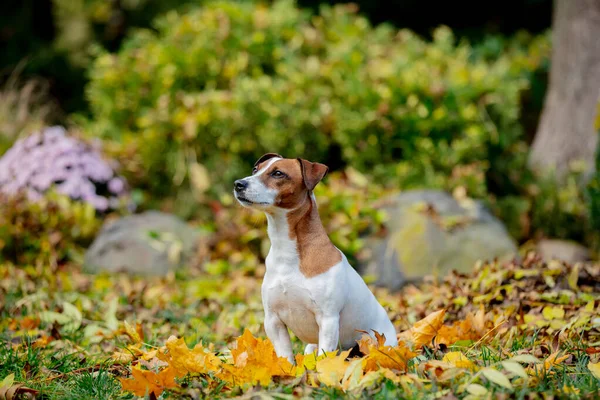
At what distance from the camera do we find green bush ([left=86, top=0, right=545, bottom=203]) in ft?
22.7

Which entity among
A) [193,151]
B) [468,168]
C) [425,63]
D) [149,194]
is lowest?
[149,194]

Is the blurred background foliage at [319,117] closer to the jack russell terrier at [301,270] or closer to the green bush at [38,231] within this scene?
the green bush at [38,231]

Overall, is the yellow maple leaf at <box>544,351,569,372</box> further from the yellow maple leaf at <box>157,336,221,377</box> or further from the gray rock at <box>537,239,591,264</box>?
the gray rock at <box>537,239,591,264</box>

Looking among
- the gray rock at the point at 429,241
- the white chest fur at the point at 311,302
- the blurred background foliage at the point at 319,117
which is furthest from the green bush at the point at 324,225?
the white chest fur at the point at 311,302

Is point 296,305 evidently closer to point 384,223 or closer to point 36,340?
point 36,340

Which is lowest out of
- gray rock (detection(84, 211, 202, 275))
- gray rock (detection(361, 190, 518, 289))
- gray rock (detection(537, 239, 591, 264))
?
gray rock (detection(84, 211, 202, 275))

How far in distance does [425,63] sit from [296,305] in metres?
5.36

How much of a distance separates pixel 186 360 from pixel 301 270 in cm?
60

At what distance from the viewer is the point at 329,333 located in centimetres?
273

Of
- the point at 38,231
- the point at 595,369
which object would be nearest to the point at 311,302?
the point at 595,369

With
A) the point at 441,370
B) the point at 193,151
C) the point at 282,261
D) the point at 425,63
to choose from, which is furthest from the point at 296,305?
the point at 425,63

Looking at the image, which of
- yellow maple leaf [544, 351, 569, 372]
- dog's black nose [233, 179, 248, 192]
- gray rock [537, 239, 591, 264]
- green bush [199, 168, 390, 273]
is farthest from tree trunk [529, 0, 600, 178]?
dog's black nose [233, 179, 248, 192]

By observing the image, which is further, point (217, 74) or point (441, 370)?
point (217, 74)

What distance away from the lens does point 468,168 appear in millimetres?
6816
